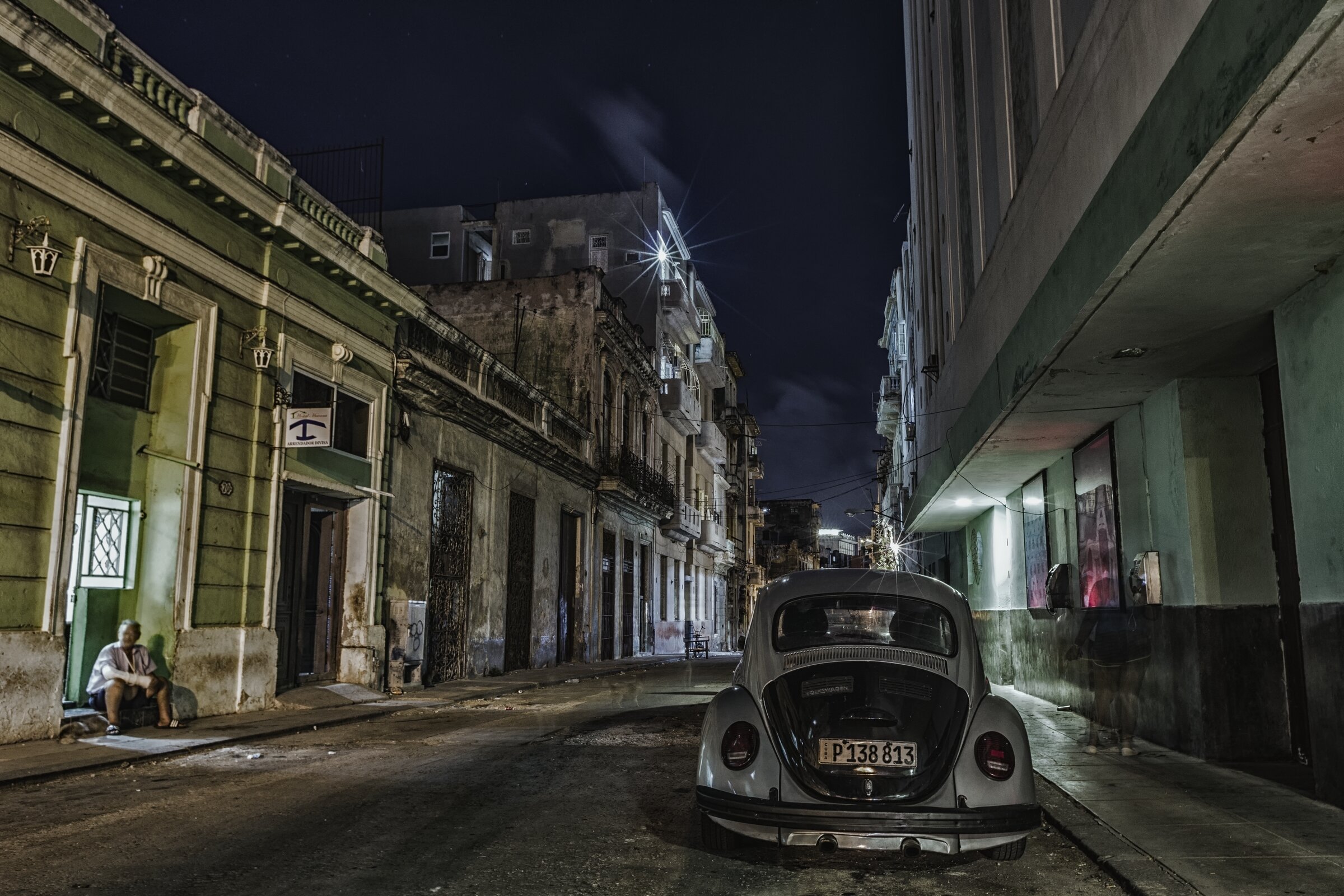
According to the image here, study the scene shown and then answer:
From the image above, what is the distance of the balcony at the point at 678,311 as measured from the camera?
1485 inches

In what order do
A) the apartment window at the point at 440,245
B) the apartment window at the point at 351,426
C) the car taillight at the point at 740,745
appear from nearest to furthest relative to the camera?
1. the car taillight at the point at 740,745
2. the apartment window at the point at 351,426
3. the apartment window at the point at 440,245

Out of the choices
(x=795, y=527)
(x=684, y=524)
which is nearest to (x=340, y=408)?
(x=684, y=524)

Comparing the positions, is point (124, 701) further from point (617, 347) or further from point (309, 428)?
point (617, 347)

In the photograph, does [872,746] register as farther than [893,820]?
Yes

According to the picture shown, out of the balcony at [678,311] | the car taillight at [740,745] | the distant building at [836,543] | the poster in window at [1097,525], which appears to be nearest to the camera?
the car taillight at [740,745]

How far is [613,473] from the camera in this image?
31312 mm

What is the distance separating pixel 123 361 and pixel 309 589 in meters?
5.12

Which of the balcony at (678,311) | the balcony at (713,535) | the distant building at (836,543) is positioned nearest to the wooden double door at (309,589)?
the balcony at (678,311)

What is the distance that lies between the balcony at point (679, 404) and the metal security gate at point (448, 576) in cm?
1780

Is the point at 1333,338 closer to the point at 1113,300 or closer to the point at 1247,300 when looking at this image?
the point at 1247,300

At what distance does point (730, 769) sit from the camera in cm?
527

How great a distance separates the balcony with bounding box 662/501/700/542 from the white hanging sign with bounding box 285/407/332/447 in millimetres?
25492

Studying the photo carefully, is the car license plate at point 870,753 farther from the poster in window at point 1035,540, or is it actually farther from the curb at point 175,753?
the poster in window at point 1035,540

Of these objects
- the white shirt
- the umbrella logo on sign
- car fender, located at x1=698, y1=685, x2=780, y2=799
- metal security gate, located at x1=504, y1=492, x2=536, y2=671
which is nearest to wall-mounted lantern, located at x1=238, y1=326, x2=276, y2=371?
the umbrella logo on sign
